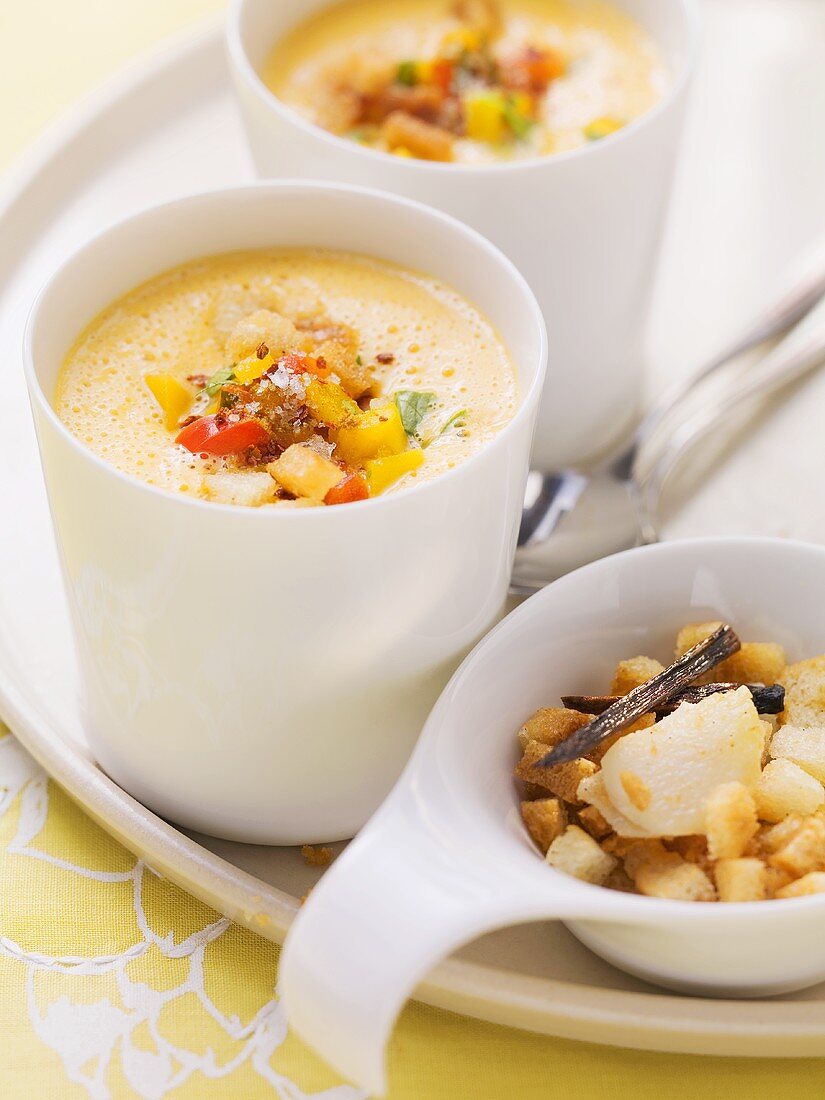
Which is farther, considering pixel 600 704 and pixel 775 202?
pixel 775 202

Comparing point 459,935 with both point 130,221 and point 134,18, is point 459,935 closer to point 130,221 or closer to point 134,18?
point 130,221

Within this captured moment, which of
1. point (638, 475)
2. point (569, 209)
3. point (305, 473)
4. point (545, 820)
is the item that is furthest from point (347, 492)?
point (638, 475)

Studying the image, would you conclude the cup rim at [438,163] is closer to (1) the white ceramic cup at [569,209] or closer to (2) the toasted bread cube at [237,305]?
(1) the white ceramic cup at [569,209]

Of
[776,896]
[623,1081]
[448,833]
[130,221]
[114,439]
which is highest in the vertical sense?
[130,221]

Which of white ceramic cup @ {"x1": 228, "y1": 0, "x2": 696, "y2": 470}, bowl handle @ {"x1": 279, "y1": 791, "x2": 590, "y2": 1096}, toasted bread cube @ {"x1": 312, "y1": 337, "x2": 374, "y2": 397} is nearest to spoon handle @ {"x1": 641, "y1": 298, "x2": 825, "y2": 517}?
white ceramic cup @ {"x1": 228, "y1": 0, "x2": 696, "y2": 470}

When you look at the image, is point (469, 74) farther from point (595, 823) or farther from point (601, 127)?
point (595, 823)

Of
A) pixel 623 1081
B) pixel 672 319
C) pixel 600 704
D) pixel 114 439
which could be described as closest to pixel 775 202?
pixel 672 319

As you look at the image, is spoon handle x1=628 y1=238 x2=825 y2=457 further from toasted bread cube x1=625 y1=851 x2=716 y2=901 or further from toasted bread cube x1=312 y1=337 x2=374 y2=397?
toasted bread cube x1=625 y1=851 x2=716 y2=901
